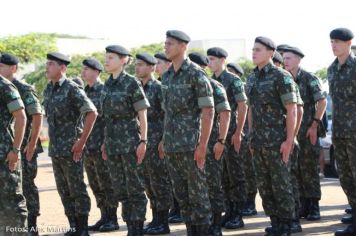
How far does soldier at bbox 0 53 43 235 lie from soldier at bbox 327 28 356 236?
3.34 meters

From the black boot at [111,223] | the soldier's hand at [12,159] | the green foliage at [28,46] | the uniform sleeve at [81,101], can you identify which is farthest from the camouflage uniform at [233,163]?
the green foliage at [28,46]

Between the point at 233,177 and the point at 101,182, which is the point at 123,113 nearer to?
the point at 101,182

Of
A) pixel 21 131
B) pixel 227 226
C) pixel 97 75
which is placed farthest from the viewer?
pixel 97 75

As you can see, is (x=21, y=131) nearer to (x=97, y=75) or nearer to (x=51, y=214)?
(x=97, y=75)

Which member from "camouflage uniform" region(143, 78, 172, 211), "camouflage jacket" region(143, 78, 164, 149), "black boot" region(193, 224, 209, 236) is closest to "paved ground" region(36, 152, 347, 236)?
"camouflage uniform" region(143, 78, 172, 211)

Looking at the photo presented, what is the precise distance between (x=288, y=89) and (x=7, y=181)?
308cm

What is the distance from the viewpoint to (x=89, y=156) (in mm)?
9805

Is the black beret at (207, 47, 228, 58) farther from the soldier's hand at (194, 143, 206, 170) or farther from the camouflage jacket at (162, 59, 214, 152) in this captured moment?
the soldier's hand at (194, 143, 206, 170)

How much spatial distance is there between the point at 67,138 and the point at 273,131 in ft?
8.05

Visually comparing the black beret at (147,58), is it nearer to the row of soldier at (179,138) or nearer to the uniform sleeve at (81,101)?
the row of soldier at (179,138)

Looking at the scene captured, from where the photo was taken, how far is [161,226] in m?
9.16

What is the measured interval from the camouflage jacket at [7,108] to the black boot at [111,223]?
2664mm

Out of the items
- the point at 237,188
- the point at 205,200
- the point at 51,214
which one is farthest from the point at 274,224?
the point at 51,214

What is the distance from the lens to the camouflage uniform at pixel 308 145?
9.56 meters
